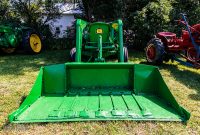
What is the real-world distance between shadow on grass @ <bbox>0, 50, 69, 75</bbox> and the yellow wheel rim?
636mm

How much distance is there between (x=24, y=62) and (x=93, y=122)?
5.70 m

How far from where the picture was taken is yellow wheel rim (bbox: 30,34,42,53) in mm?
11556

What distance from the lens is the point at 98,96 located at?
518 cm

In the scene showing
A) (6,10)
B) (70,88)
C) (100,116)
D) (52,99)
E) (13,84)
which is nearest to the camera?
(100,116)

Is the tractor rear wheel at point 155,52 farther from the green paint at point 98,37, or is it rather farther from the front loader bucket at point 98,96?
the front loader bucket at point 98,96

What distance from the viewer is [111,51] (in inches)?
313

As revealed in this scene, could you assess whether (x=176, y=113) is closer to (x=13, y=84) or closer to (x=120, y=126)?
(x=120, y=126)

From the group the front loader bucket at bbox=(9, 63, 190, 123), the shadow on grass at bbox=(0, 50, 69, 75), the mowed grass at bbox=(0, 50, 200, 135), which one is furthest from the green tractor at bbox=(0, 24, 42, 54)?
the front loader bucket at bbox=(9, 63, 190, 123)

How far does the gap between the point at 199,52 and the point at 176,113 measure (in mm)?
3329

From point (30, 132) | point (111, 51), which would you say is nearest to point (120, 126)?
point (30, 132)

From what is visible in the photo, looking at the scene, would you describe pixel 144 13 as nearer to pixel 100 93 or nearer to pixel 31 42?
pixel 31 42


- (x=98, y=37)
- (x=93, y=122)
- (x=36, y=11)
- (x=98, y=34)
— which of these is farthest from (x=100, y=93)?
(x=36, y=11)

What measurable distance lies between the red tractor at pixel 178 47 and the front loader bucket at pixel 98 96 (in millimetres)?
2540

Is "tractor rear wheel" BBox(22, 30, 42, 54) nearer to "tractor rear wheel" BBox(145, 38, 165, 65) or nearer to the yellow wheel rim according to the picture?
the yellow wheel rim
